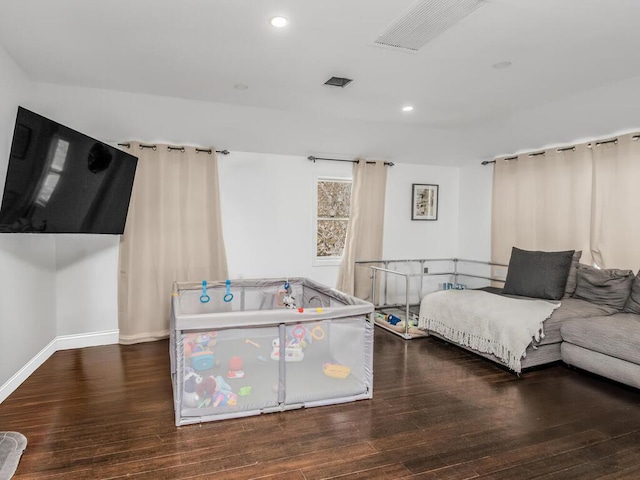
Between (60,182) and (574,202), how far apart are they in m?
4.68

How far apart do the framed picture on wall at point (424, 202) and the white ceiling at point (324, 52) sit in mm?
1726

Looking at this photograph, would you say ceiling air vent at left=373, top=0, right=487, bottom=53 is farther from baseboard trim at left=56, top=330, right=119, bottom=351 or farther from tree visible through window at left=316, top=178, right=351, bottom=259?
baseboard trim at left=56, top=330, right=119, bottom=351

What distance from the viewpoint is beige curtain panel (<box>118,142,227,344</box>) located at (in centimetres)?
411

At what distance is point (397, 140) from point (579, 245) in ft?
7.56

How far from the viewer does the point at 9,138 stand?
2893 millimetres

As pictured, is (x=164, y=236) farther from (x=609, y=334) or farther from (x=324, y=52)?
(x=609, y=334)

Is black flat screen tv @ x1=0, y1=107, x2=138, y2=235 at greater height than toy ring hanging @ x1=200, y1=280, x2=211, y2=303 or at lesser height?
greater

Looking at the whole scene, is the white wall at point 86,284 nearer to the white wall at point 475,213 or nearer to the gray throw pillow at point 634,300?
the white wall at point 475,213

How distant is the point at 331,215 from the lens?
5.25m

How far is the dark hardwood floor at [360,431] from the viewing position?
6.72 feet

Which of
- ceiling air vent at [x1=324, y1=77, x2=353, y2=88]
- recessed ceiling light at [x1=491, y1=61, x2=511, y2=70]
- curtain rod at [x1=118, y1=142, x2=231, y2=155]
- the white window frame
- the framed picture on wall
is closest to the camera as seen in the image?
recessed ceiling light at [x1=491, y1=61, x2=511, y2=70]

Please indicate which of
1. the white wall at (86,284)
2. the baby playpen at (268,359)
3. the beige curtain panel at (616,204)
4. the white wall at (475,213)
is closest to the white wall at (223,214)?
the white wall at (86,284)

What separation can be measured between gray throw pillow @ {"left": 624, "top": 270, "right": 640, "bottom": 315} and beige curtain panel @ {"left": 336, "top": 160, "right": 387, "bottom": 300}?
2.68 metres

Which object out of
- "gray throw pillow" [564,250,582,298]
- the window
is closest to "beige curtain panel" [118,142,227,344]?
the window
